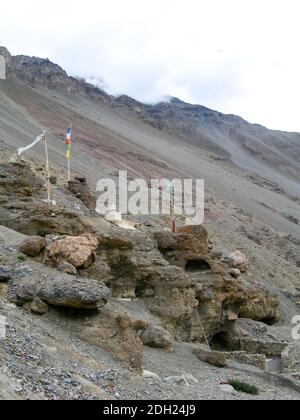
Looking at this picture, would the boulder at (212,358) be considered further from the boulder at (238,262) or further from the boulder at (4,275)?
the boulder at (238,262)

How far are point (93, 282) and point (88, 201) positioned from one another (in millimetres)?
10080

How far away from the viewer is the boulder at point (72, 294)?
8.28 meters

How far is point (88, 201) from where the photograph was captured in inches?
738

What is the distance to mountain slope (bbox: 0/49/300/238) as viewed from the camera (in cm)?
4938

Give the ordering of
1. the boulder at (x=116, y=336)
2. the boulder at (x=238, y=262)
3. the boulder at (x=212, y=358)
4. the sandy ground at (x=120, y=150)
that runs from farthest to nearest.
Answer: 1. the sandy ground at (x=120, y=150)
2. the boulder at (x=238, y=262)
3. the boulder at (x=212, y=358)
4. the boulder at (x=116, y=336)

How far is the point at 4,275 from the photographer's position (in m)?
8.50

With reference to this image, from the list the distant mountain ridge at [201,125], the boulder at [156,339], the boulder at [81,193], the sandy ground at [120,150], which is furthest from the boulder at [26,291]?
the distant mountain ridge at [201,125]

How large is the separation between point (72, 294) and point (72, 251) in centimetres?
186

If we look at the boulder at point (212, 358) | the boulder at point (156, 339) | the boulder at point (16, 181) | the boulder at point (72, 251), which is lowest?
the boulder at point (212, 358)

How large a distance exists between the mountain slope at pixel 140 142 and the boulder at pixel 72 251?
2608cm

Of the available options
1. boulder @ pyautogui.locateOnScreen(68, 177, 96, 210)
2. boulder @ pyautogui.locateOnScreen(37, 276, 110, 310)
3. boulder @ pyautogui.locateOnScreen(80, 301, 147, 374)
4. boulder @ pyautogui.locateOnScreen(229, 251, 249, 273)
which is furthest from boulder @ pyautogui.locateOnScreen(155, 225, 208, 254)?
boulder @ pyautogui.locateOnScreen(37, 276, 110, 310)

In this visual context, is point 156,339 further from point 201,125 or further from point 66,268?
point 201,125

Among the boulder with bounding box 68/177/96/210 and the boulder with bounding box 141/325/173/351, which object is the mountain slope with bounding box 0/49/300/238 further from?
the boulder with bounding box 141/325/173/351

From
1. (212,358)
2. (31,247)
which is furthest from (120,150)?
(31,247)
